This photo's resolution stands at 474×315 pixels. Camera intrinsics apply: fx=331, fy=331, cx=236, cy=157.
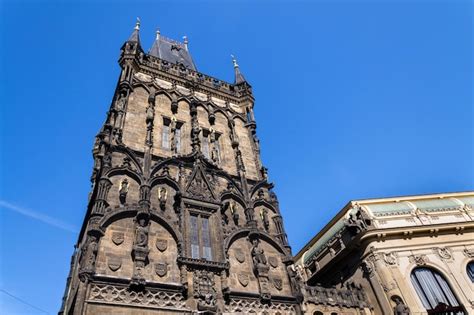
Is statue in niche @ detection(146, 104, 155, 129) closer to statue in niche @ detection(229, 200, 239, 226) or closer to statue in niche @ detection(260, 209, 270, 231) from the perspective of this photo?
statue in niche @ detection(229, 200, 239, 226)

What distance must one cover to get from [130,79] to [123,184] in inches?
347

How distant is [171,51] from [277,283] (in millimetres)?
26901

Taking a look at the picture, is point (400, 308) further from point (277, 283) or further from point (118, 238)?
point (118, 238)

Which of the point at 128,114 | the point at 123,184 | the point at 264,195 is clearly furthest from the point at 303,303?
the point at 128,114

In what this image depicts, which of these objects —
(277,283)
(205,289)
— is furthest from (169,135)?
(277,283)

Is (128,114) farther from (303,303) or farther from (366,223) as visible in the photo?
(366,223)

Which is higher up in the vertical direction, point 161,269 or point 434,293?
point 161,269

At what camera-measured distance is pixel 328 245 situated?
2380 centimetres

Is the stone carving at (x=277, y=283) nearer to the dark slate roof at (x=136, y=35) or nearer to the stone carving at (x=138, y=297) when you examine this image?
the stone carving at (x=138, y=297)

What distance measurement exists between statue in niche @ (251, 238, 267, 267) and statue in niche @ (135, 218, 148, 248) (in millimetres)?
5327

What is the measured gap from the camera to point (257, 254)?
1617cm

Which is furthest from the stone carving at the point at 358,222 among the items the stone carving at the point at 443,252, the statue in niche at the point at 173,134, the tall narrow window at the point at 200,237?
the statue in niche at the point at 173,134

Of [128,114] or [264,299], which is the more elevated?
[128,114]

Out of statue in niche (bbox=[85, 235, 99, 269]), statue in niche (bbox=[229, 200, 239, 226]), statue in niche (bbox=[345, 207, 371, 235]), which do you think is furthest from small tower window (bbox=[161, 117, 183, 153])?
statue in niche (bbox=[345, 207, 371, 235])
